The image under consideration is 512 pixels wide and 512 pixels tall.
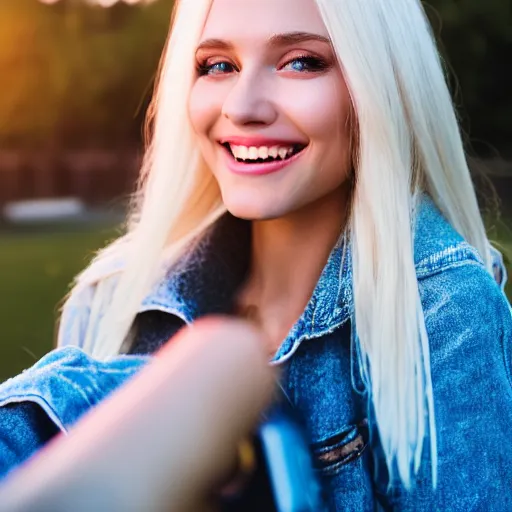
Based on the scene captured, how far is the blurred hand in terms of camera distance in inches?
17.0

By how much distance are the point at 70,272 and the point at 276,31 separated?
5.40 m

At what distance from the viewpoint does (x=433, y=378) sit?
1.05 metres

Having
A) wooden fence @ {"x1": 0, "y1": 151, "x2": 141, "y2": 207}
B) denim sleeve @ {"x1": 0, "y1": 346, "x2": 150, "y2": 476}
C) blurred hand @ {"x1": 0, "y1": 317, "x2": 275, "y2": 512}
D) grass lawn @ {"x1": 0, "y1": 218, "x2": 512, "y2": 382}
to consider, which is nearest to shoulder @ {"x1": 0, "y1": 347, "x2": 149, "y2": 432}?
denim sleeve @ {"x1": 0, "y1": 346, "x2": 150, "y2": 476}

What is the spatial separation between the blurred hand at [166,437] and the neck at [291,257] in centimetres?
71

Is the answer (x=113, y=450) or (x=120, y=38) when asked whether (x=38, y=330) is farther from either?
(x=120, y=38)

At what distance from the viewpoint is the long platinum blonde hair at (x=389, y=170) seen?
1.04 metres

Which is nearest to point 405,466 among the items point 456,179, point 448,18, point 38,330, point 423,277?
point 423,277

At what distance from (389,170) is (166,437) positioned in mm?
703

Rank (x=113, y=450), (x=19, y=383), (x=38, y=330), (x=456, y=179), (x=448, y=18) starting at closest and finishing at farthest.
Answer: (x=113, y=450) → (x=19, y=383) → (x=456, y=179) → (x=38, y=330) → (x=448, y=18)

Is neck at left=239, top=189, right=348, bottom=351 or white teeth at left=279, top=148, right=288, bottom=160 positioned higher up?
white teeth at left=279, top=148, right=288, bottom=160

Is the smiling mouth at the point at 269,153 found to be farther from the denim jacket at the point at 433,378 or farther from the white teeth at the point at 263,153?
the denim jacket at the point at 433,378

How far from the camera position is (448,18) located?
5.94 metres

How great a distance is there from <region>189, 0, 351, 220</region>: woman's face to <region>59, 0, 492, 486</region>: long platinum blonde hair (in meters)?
0.03

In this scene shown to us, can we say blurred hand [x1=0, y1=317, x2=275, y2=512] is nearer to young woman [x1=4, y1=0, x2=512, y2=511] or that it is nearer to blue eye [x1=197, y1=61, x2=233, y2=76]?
young woman [x1=4, y1=0, x2=512, y2=511]
